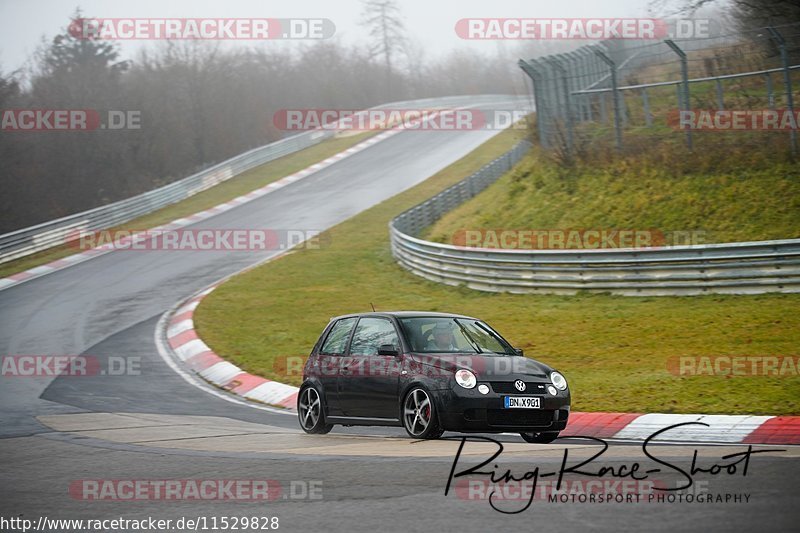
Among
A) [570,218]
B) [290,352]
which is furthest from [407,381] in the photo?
[570,218]

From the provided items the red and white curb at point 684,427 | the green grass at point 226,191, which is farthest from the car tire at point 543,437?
the green grass at point 226,191

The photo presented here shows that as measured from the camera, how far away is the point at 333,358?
1135 cm

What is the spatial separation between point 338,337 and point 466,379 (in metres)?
2.46

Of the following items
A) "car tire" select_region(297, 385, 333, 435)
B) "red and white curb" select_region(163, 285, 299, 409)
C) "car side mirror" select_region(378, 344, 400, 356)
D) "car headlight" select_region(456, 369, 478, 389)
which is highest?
"car side mirror" select_region(378, 344, 400, 356)

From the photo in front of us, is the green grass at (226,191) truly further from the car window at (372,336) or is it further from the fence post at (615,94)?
the car window at (372,336)

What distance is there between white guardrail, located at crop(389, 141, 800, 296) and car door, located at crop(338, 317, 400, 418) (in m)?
9.82

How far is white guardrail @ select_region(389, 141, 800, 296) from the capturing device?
18.2 metres

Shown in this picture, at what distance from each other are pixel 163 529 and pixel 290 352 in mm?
12398

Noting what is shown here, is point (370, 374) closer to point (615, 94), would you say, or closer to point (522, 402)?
point (522, 402)

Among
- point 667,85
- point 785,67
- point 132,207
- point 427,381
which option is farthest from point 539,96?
point 132,207

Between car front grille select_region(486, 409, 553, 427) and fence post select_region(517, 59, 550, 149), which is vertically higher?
fence post select_region(517, 59, 550, 149)

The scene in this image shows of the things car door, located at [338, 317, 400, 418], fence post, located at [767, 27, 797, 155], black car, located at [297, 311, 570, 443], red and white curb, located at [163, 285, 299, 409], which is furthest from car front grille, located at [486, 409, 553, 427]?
fence post, located at [767, 27, 797, 155]

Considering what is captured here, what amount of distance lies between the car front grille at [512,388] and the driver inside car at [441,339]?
97 cm

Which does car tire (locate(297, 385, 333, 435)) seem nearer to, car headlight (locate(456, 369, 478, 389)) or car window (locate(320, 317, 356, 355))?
car window (locate(320, 317, 356, 355))
